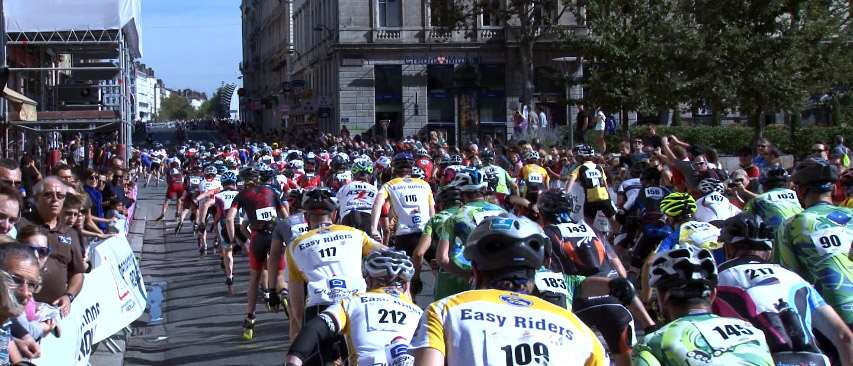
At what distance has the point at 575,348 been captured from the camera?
3.94 m

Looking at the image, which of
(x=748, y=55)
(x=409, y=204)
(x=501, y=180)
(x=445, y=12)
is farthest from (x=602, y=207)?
(x=445, y=12)

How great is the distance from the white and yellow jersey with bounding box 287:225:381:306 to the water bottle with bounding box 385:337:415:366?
1911 mm

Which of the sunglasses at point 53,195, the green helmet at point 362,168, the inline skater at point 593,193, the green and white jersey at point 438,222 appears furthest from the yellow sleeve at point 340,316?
the inline skater at point 593,193

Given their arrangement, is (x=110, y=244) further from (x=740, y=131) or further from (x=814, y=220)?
(x=740, y=131)

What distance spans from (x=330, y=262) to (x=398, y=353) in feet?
7.24

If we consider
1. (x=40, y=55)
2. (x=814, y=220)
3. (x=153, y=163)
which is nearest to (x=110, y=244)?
(x=814, y=220)

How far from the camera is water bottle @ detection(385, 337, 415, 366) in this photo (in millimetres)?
5484

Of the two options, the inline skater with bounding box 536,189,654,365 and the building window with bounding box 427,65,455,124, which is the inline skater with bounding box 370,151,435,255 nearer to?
the inline skater with bounding box 536,189,654,365

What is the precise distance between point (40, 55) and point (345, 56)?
21402 millimetres

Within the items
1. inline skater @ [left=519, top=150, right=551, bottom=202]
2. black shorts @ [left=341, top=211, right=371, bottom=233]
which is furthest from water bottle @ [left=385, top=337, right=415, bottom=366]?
inline skater @ [left=519, top=150, right=551, bottom=202]

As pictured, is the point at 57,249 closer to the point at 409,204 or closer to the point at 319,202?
Answer: the point at 319,202

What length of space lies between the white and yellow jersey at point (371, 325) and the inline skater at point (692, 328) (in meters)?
1.60

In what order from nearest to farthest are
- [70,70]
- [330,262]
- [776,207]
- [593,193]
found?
[330,262]
[776,207]
[593,193]
[70,70]

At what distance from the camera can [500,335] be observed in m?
3.90
